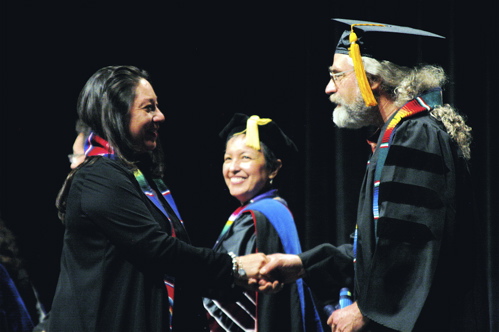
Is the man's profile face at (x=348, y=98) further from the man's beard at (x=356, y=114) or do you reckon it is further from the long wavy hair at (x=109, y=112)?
the long wavy hair at (x=109, y=112)

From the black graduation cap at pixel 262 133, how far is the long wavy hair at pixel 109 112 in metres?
1.18

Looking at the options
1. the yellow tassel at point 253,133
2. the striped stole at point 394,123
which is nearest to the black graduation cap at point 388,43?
the striped stole at point 394,123

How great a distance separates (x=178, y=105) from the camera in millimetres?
4641

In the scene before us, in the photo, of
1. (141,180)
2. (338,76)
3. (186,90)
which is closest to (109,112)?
(141,180)

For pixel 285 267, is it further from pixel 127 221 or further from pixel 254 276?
pixel 127 221

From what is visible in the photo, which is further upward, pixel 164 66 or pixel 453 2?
pixel 453 2

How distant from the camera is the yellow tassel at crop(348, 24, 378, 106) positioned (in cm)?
273

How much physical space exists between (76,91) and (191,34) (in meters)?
0.88

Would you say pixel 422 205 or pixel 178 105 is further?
pixel 178 105

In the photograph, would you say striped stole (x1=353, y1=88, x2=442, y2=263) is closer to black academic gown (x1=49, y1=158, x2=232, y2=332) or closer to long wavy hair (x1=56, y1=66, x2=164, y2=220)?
black academic gown (x1=49, y1=158, x2=232, y2=332)

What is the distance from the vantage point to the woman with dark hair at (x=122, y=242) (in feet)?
8.13

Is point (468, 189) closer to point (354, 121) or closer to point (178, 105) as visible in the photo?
point (354, 121)

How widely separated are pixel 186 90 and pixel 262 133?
2.97 feet

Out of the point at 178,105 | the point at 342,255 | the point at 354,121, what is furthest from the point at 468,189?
the point at 178,105
